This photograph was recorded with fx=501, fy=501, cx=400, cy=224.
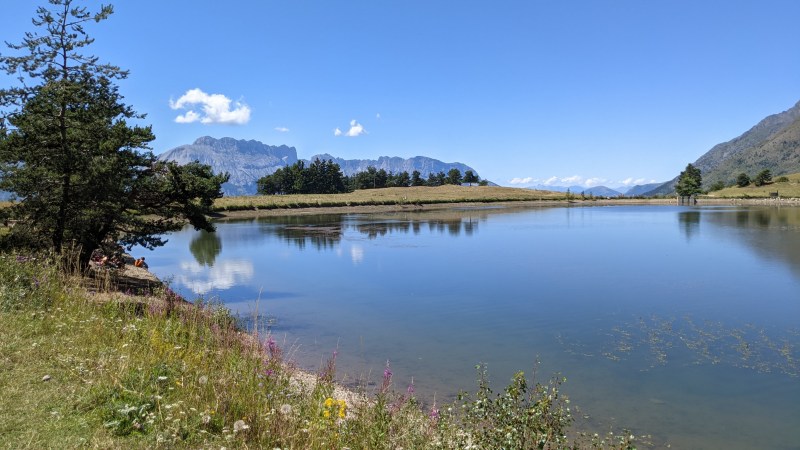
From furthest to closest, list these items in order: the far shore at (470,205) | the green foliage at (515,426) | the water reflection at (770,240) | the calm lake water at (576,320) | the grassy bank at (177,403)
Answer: the far shore at (470,205)
the water reflection at (770,240)
the calm lake water at (576,320)
the green foliage at (515,426)
the grassy bank at (177,403)

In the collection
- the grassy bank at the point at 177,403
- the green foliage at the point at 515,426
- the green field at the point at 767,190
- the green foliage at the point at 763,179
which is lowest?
the green foliage at the point at 515,426

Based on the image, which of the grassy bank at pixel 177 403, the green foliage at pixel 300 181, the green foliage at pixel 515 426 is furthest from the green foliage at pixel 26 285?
the green foliage at pixel 300 181

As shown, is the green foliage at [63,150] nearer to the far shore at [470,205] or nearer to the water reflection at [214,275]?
the water reflection at [214,275]

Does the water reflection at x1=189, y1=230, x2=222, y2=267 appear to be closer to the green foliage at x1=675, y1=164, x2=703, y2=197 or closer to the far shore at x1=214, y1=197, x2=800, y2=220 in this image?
the far shore at x1=214, y1=197, x2=800, y2=220

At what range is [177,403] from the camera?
5805 mm

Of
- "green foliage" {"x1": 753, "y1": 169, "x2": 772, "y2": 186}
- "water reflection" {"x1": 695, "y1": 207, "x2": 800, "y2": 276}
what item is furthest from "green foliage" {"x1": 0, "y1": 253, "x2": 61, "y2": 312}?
"green foliage" {"x1": 753, "y1": 169, "x2": 772, "y2": 186}

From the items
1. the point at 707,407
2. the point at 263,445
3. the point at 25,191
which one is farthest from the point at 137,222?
the point at 707,407

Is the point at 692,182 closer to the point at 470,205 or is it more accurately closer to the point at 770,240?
the point at 470,205

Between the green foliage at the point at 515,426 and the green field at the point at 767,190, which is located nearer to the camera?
the green foliage at the point at 515,426

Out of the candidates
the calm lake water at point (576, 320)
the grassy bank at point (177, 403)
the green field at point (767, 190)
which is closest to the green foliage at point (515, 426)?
the grassy bank at point (177, 403)

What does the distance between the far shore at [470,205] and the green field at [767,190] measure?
4.24 metres

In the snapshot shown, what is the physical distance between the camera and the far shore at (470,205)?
325 ft

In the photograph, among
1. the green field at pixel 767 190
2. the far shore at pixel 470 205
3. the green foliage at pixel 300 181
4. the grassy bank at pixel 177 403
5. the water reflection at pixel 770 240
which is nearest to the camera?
the grassy bank at pixel 177 403

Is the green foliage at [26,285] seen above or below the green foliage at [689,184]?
below
